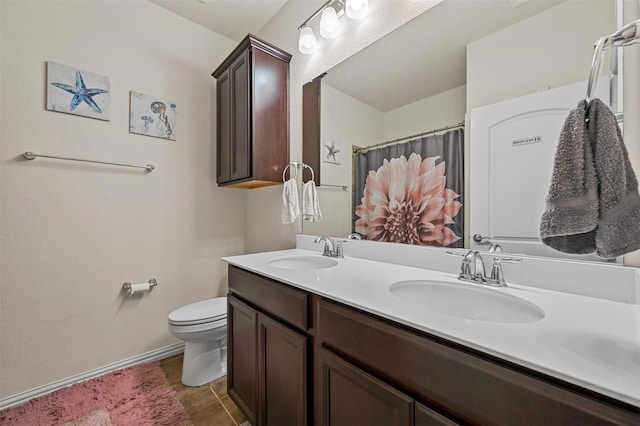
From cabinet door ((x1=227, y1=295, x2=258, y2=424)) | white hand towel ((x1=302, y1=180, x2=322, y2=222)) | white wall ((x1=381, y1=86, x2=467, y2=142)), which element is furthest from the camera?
white hand towel ((x1=302, y1=180, x2=322, y2=222))

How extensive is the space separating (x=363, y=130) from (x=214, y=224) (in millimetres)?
1557

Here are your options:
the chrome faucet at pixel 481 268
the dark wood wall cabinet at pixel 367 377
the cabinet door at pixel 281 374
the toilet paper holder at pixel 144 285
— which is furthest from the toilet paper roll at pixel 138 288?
the chrome faucet at pixel 481 268

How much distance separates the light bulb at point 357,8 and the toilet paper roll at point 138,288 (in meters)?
2.23

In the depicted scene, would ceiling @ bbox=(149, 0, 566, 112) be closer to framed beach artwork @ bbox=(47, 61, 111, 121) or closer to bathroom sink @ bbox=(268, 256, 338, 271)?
bathroom sink @ bbox=(268, 256, 338, 271)

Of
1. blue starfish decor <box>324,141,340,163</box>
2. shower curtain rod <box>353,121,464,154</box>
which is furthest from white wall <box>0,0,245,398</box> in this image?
shower curtain rod <box>353,121,464,154</box>

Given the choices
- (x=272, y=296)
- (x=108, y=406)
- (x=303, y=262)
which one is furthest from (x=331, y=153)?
(x=108, y=406)

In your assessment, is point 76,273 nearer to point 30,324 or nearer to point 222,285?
point 30,324

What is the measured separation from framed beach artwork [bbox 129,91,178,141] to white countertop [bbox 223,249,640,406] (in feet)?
5.85

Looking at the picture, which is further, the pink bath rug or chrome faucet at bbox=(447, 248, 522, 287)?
the pink bath rug

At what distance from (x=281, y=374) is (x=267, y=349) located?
13 centimetres

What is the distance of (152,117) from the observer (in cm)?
194

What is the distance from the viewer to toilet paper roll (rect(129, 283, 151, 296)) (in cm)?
182

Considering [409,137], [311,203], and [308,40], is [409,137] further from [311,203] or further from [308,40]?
[308,40]

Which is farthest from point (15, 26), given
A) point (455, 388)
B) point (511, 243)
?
point (511, 243)
